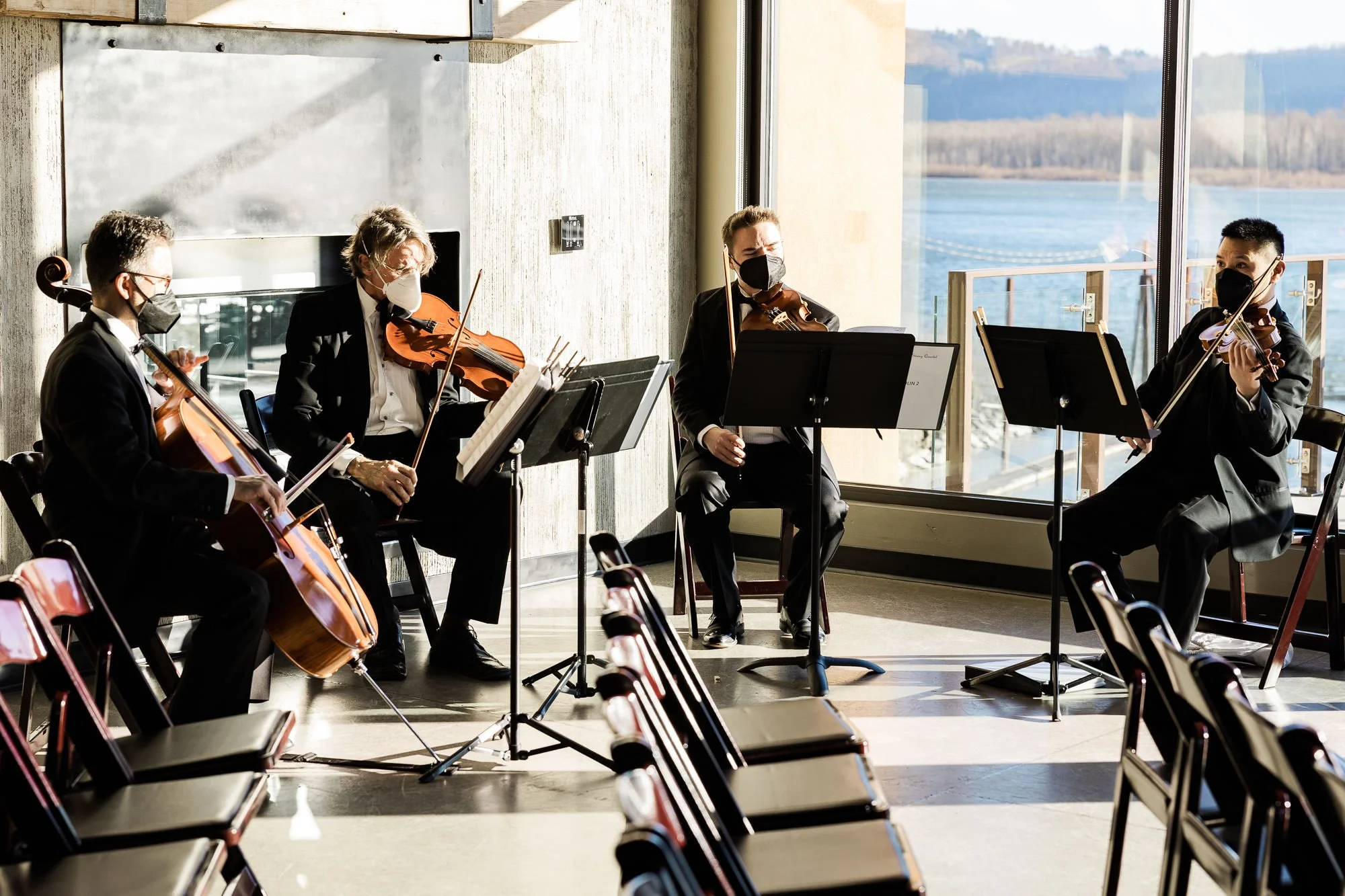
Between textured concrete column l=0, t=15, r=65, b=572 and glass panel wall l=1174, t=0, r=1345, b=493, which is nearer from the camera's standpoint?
textured concrete column l=0, t=15, r=65, b=572

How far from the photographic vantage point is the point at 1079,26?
5898 mm

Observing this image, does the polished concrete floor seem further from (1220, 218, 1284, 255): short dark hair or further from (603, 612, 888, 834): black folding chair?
(1220, 218, 1284, 255): short dark hair

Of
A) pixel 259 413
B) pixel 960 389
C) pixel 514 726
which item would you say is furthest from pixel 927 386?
pixel 259 413

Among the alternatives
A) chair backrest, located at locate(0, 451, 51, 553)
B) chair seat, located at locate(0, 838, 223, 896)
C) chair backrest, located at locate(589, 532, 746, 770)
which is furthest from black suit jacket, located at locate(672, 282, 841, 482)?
chair seat, located at locate(0, 838, 223, 896)

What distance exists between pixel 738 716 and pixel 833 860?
71 centimetres

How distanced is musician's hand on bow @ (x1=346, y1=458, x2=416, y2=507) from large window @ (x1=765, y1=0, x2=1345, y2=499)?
2446mm

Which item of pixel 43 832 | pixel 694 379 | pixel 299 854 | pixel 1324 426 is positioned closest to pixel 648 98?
pixel 694 379

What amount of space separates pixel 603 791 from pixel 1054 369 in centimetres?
168

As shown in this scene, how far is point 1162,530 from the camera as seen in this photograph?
4.77m

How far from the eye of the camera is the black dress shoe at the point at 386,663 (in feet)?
15.9

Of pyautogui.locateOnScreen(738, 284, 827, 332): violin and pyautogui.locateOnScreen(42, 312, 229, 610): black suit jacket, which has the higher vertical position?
pyautogui.locateOnScreen(738, 284, 827, 332): violin

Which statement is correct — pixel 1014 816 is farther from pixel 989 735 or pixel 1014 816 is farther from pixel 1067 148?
pixel 1067 148

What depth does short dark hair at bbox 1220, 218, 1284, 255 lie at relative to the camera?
4688 millimetres

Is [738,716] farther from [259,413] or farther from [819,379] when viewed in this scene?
[259,413]
